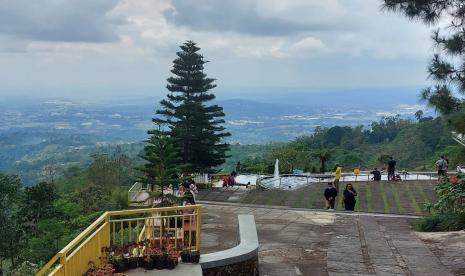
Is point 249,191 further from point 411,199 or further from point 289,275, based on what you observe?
point 289,275

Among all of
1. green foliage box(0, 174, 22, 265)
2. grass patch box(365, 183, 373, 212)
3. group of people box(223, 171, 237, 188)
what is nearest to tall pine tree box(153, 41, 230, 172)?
group of people box(223, 171, 237, 188)

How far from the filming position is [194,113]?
31203 mm

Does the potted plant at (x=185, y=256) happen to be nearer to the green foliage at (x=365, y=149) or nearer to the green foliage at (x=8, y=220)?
the green foliage at (x=8, y=220)

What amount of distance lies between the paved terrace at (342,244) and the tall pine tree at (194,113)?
64.8 feet

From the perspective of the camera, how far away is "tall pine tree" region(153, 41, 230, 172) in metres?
31.3

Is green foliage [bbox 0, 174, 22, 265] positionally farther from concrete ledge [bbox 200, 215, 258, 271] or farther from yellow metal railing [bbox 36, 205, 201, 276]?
concrete ledge [bbox 200, 215, 258, 271]

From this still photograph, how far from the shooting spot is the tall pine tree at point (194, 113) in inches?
1231

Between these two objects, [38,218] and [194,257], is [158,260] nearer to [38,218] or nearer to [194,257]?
[194,257]

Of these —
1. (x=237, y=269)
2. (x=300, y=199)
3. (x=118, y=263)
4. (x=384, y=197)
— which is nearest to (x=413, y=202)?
(x=384, y=197)

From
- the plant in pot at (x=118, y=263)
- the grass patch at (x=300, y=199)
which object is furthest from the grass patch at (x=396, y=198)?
the plant in pot at (x=118, y=263)

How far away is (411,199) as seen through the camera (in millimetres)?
17984

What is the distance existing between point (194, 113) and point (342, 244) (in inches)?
909

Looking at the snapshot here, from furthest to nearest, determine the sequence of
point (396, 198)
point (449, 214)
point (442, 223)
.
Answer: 1. point (396, 198)
2. point (449, 214)
3. point (442, 223)

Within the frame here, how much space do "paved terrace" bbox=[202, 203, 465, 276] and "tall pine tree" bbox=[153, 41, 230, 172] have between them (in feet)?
64.8
